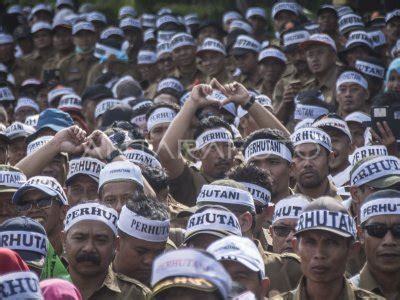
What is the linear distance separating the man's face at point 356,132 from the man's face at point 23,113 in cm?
557

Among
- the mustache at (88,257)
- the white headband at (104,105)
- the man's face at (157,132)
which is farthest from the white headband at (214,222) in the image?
the white headband at (104,105)

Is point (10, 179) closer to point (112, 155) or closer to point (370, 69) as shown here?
point (112, 155)

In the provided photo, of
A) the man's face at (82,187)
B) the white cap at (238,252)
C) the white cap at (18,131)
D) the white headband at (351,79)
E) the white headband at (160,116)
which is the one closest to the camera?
the white cap at (238,252)

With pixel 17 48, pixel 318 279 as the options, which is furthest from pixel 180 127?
pixel 17 48

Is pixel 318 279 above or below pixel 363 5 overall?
below

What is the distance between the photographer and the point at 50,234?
929 cm

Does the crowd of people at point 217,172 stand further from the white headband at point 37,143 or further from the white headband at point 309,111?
the white headband at point 37,143

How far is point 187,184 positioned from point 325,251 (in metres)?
3.70

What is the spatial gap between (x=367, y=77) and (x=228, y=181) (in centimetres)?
553

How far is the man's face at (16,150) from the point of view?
12555 mm

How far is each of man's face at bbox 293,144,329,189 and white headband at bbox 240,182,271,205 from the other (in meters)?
1.00

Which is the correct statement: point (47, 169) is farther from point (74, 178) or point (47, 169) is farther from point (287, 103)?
point (287, 103)

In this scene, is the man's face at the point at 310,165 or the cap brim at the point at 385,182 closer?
the cap brim at the point at 385,182

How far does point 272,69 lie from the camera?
1592 centimetres
